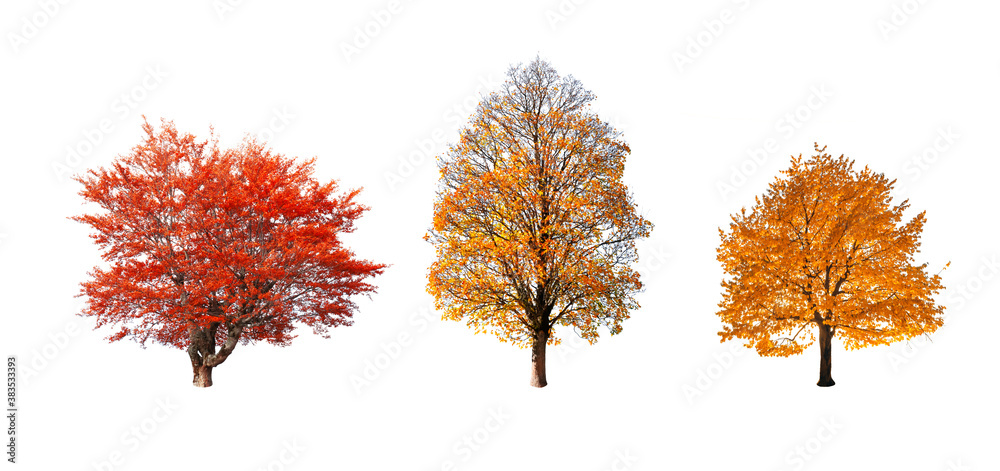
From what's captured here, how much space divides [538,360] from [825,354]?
6.29 m

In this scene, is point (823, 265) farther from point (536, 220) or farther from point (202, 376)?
point (202, 376)

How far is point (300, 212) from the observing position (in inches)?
525

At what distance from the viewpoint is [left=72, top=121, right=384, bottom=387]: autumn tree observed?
12727mm

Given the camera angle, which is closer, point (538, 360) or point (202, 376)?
point (538, 360)

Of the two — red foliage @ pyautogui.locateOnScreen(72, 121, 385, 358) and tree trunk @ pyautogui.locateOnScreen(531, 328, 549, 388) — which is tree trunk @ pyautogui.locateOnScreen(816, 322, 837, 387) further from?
red foliage @ pyautogui.locateOnScreen(72, 121, 385, 358)

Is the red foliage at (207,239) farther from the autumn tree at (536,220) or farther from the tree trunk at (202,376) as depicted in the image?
the autumn tree at (536,220)

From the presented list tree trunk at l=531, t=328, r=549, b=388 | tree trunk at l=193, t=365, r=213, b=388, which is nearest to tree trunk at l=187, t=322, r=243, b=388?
tree trunk at l=193, t=365, r=213, b=388

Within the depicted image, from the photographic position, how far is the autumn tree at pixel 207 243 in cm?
1273

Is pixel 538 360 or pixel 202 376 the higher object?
pixel 538 360

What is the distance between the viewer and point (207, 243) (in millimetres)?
12977

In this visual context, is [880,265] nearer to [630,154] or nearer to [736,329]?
[736,329]

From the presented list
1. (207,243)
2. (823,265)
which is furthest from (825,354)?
(207,243)

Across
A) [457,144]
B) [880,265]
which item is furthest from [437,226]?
[880,265]

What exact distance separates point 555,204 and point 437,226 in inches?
103
